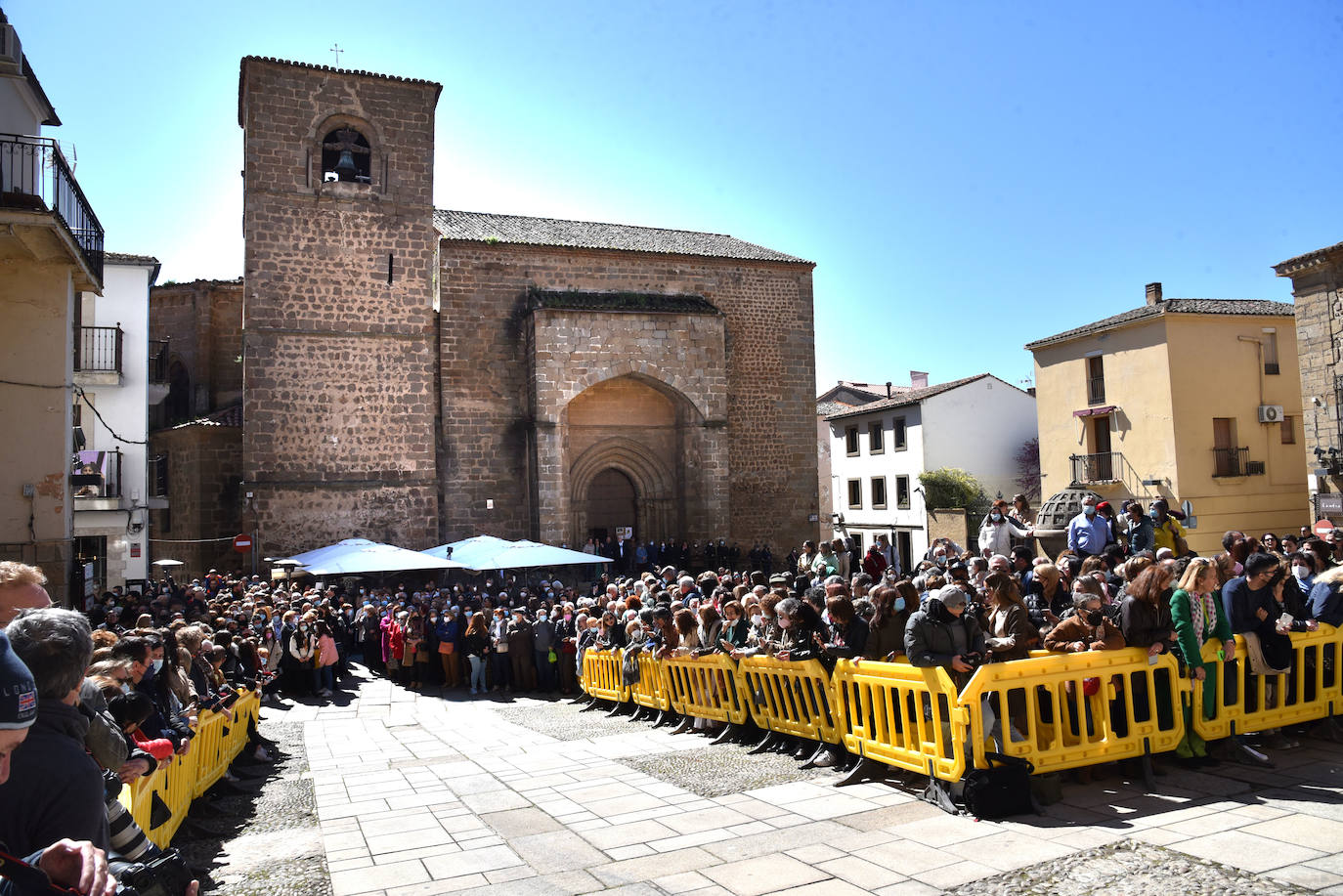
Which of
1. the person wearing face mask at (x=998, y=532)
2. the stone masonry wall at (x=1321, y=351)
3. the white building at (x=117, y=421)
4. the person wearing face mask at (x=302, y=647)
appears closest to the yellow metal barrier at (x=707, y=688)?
the person wearing face mask at (x=998, y=532)

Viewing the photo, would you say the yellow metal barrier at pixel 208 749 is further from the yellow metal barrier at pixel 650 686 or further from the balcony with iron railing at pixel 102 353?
the balcony with iron railing at pixel 102 353

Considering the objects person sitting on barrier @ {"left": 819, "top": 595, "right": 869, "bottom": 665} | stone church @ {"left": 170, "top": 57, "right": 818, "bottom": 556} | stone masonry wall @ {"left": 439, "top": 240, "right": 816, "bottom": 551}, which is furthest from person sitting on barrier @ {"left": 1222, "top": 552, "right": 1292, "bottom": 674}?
stone masonry wall @ {"left": 439, "top": 240, "right": 816, "bottom": 551}

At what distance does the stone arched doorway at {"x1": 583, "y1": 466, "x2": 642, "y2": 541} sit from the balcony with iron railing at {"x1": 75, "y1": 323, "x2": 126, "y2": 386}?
11670 millimetres

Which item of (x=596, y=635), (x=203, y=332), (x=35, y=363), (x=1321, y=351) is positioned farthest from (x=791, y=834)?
(x=203, y=332)

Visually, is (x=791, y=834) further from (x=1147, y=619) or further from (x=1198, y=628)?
(x=1198, y=628)

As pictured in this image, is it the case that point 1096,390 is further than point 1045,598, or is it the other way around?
point 1096,390

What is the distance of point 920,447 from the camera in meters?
31.1

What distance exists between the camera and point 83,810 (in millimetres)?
2443

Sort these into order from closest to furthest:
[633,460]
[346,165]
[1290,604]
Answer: [1290,604], [346,165], [633,460]

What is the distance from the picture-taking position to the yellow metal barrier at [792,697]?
631 centimetres

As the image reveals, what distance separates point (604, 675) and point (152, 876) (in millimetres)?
7919

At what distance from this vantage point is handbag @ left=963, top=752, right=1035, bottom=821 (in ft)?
15.6

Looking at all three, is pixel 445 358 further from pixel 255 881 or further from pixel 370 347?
pixel 255 881

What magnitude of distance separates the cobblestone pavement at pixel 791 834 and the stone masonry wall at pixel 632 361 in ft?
52.5
